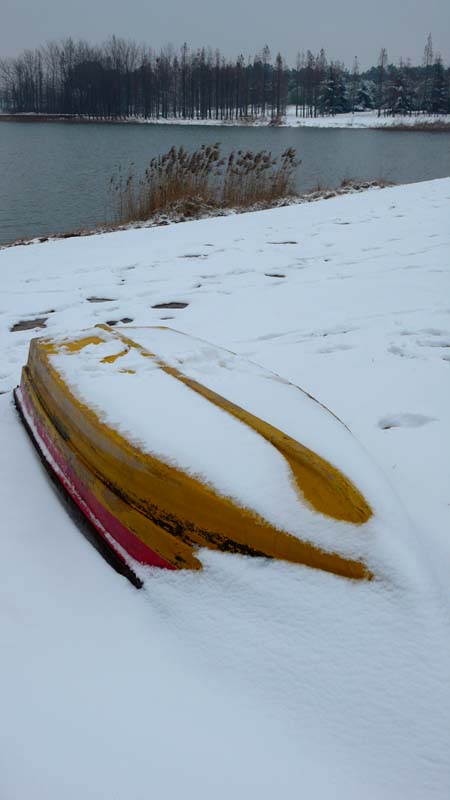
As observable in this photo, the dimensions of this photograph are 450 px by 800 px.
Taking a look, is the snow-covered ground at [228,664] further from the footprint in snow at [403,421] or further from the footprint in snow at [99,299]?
the footprint in snow at [99,299]

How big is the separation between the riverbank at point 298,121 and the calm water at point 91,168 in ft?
46.6

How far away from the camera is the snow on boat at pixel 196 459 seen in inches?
65.6

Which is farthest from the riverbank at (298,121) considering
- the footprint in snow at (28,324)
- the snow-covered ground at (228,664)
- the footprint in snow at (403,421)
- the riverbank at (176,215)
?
the snow-covered ground at (228,664)

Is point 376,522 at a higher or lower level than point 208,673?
higher

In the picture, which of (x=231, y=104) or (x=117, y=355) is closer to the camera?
(x=117, y=355)

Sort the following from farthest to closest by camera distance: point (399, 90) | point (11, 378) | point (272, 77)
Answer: point (272, 77) → point (399, 90) → point (11, 378)

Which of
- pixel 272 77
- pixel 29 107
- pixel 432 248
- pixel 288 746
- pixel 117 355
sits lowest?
pixel 288 746

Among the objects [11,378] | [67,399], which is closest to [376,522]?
[67,399]

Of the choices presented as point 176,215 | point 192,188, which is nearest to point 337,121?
point 192,188

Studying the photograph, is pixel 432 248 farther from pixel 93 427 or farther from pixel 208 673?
pixel 208 673

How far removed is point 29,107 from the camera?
5994 centimetres

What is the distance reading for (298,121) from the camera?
178 feet

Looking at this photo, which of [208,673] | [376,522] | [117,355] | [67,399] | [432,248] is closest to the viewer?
[208,673]

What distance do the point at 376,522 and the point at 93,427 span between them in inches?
40.3
